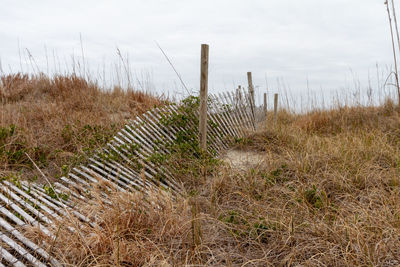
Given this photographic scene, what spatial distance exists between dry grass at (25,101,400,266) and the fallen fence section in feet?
0.90

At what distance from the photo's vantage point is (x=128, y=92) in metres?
8.23

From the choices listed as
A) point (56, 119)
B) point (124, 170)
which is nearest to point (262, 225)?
point (124, 170)

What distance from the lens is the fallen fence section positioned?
2.61 metres

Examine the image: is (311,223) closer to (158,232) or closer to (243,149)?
(158,232)

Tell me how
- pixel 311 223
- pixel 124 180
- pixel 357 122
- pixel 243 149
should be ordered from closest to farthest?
pixel 311 223
pixel 124 180
pixel 243 149
pixel 357 122

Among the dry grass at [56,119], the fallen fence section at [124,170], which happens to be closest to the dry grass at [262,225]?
the fallen fence section at [124,170]

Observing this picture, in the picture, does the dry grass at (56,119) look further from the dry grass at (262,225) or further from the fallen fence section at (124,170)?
the dry grass at (262,225)

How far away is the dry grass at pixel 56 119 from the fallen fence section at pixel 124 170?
0.42 m

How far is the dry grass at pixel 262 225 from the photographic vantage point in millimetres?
2328

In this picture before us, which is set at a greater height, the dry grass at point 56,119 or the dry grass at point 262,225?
the dry grass at point 56,119

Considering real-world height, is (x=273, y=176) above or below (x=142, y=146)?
below

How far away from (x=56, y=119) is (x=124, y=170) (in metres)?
2.38

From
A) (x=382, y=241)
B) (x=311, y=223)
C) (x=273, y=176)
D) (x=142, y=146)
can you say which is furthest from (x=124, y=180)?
(x=382, y=241)

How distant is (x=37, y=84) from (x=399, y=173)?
8.24 metres
